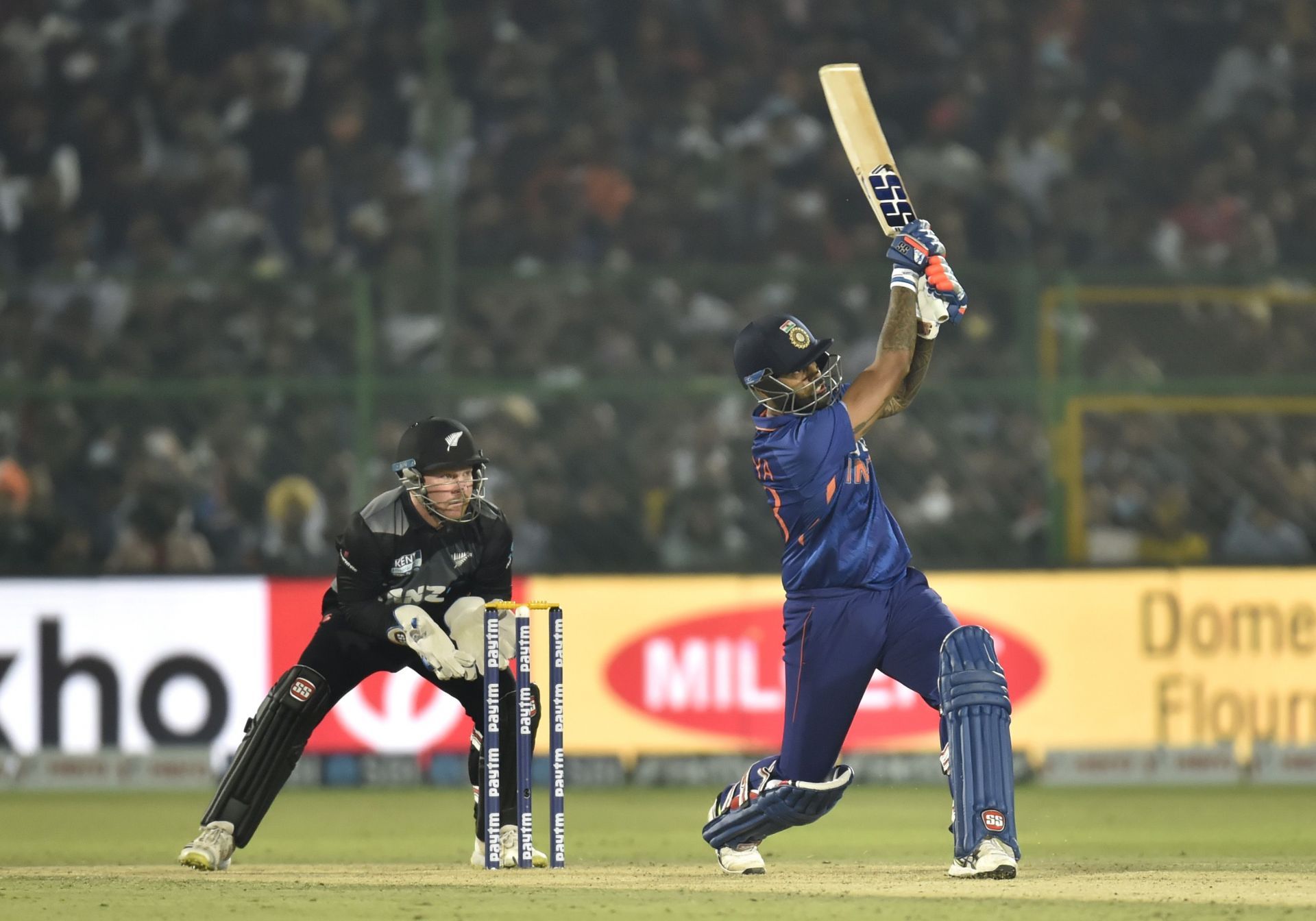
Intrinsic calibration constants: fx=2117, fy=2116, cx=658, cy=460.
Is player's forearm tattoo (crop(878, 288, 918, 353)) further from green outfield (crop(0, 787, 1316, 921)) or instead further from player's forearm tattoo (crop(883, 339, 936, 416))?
green outfield (crop(0, 787, 1316, 921))

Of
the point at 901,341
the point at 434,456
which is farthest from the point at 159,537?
the point at 901,341

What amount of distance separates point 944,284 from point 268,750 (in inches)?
123

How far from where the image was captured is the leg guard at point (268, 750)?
8.07 m

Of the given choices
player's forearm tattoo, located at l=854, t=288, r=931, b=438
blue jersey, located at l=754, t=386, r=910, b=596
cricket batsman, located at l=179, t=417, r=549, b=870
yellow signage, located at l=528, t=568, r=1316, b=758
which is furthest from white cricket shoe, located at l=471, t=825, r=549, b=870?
yellow signage, located at l=528, t=568, r=1316, b=758

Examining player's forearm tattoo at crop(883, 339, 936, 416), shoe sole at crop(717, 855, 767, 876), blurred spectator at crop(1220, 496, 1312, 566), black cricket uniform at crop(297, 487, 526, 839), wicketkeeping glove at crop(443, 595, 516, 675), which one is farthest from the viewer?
blurred spectator at crop(1220, 496, 1312, 566)

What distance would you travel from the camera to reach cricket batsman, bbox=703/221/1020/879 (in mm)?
7301

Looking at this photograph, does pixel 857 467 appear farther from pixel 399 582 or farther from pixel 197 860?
pixel 197 860

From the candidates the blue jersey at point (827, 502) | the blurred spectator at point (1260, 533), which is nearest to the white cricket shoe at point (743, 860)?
the blue jersey at point (827, 502)

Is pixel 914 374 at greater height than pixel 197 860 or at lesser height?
greater

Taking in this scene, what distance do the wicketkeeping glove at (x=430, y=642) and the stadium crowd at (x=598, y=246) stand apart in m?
5.14

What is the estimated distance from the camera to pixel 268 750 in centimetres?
812

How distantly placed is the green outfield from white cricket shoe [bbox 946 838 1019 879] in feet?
0.21

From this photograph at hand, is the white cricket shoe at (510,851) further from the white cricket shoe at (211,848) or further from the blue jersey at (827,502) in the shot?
the blue jersey at (827,502)

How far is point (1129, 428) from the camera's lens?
13625mm
